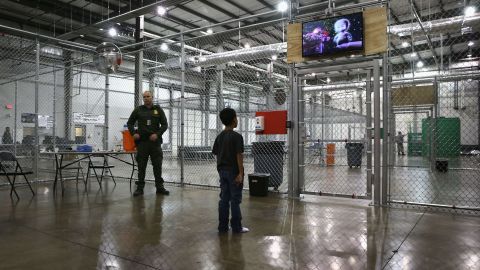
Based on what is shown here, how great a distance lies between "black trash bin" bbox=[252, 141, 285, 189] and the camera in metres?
6.38

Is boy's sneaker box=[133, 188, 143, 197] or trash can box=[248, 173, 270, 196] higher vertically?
trash can box=[248, 173, 270, 196]

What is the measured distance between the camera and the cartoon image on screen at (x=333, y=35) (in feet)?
16.6

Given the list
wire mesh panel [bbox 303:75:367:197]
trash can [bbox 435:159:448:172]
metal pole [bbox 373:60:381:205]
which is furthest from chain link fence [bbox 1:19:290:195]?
metal pole [bbox 373:60:381:205]

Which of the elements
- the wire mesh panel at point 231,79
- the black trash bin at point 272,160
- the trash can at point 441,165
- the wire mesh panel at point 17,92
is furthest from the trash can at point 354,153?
the wire mesh panel at point 17,92

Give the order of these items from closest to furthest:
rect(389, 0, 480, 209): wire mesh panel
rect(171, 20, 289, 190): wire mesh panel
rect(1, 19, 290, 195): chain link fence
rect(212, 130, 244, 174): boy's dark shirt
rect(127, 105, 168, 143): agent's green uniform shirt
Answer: rect(212, 130, 244, 174): boy's dark shirt, rect(127, 105, 168, 143): agent's green uniform shirt, rect(389, 0, 480, 209): wire mesh panel, rect(171, 20, 289, 190): wire mesh panel, rect(1, 19, 290, 195): chain link fence

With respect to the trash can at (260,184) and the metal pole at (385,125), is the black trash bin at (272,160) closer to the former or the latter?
the trash can at (260,184)

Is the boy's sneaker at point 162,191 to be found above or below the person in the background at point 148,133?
below

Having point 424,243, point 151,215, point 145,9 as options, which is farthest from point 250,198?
point 145,9

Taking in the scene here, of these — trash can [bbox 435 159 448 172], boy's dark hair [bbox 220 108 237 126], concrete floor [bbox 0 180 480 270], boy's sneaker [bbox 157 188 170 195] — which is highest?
boy's dark hair [bbox 220 108 237 126]

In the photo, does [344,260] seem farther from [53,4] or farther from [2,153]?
[53,4]

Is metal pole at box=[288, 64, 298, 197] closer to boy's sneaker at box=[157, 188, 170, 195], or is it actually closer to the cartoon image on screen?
the cartoon image on screen

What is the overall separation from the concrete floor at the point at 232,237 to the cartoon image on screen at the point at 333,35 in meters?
2.45

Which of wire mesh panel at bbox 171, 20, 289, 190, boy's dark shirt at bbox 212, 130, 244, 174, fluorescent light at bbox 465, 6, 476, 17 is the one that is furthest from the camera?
fluorescent light at bbox 465, 6, 476, 17

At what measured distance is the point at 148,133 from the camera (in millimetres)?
6250
